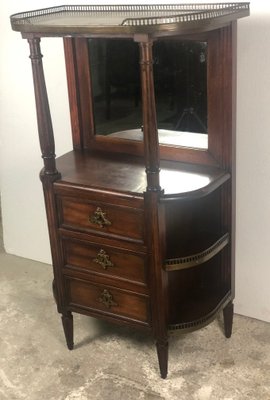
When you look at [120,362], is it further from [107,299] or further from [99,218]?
[99,218]

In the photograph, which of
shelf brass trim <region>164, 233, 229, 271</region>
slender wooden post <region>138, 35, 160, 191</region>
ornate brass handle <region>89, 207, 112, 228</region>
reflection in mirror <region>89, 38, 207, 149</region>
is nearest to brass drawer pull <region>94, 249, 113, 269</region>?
ornate brass handle <region>89, 207, 112, 228</region>

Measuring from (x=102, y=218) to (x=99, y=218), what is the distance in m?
0.01

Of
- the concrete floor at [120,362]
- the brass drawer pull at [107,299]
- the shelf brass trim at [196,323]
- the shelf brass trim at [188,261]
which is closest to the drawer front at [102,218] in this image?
the shelf brass trim at [188,261]

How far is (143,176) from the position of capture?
80.7 inches

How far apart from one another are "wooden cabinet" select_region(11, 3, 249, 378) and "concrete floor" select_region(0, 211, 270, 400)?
8 cm

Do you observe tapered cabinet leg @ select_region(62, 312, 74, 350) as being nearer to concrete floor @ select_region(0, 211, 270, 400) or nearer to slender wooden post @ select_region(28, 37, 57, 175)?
concrete floor @ select_region(0, 211, 270, 400)

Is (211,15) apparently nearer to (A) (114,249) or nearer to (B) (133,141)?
(B) (133,141)

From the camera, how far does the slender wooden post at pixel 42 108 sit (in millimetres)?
1908

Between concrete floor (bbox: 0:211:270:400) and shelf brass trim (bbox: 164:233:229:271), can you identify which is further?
concrete floor (bbox: 0:211:270:400)

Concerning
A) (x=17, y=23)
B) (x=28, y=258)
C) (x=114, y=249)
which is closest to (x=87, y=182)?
(x=114, y=249)

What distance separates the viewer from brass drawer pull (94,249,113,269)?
207 centimetres

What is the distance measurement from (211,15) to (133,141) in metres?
0.59

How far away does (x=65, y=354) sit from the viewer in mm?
2293

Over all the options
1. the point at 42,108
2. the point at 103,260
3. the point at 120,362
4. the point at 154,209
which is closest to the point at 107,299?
the point at 103,260
